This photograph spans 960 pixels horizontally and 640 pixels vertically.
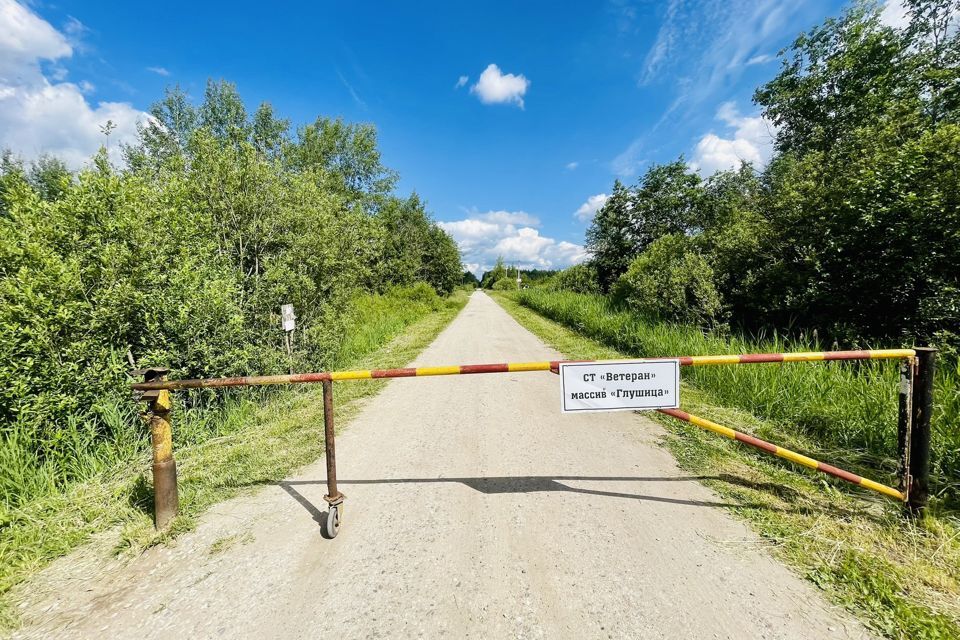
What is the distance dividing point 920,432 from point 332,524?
14.3 feet

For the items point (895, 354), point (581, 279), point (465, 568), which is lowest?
point (465, 568)

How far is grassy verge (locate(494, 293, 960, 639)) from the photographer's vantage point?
1950 millimetres

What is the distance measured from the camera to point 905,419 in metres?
2.69

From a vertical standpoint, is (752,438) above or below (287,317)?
below

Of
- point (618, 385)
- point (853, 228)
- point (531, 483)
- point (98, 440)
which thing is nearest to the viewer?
point (618, 385)

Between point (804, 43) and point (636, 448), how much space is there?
75.2 ft

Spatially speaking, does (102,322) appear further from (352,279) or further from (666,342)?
(666,342)

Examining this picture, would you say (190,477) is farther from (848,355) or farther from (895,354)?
(895,354)

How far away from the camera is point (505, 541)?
8.53ft

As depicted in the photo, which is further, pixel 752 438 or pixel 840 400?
pixel 840 400

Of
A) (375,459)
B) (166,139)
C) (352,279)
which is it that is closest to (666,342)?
(375,459)

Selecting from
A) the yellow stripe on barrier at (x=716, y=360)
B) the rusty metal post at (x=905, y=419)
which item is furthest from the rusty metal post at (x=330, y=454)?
the rusty metal post at (x=905, y=419)

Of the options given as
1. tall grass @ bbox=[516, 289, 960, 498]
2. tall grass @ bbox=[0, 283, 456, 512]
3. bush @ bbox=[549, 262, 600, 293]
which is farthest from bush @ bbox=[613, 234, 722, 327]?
bush @ bbox=[549, 262, 600, 293]

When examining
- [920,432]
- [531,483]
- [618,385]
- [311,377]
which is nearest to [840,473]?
[920,432]
